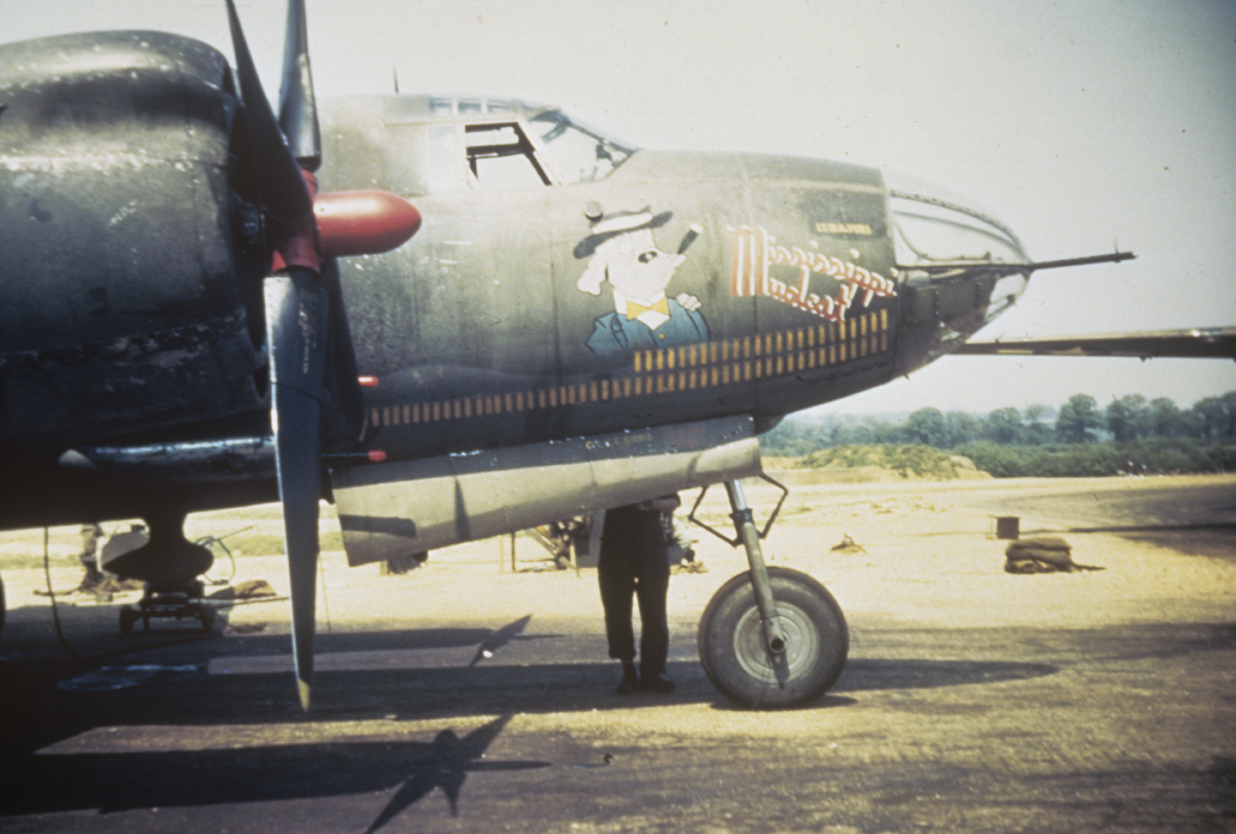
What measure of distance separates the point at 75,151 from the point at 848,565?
16.4 m

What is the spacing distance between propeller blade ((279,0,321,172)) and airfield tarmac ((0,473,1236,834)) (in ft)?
13.0

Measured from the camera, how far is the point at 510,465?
275 inches

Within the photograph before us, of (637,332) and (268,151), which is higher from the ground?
(268,151)

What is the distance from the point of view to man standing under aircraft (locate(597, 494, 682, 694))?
25.9 ft

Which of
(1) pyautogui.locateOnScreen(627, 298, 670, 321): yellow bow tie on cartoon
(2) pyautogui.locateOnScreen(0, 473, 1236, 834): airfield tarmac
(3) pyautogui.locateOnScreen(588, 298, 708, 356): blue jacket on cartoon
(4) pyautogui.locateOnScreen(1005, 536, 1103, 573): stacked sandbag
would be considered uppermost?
(1) pyautogui.locateOnScreen(627, 298, 670, 321): yellow bow tie on cartoon

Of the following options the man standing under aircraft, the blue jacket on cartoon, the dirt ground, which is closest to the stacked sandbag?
the dirt ground

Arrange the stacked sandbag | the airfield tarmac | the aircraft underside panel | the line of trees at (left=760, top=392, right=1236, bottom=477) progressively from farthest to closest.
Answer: the line of trees at (left=760, top=392, right=1236, bottom=477)
the stacked sandbag
the aircraft underside panel
the airfield tarmac

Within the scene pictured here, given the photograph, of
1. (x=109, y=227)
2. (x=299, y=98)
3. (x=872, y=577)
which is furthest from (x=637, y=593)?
(x=872, y=577)

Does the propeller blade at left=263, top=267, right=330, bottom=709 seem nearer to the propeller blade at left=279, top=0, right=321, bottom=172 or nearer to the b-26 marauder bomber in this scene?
the b-26 marauder bomber

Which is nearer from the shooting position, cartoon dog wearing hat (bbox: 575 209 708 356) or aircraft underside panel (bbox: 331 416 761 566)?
aircraft underside panel (bbox: 331 416 761 566)

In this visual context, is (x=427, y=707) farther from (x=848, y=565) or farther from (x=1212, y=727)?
(x=848, y=565)

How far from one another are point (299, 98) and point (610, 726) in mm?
4852

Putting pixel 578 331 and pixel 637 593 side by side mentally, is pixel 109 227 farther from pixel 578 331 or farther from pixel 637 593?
pixel 637 593

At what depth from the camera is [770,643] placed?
22.7 feet
